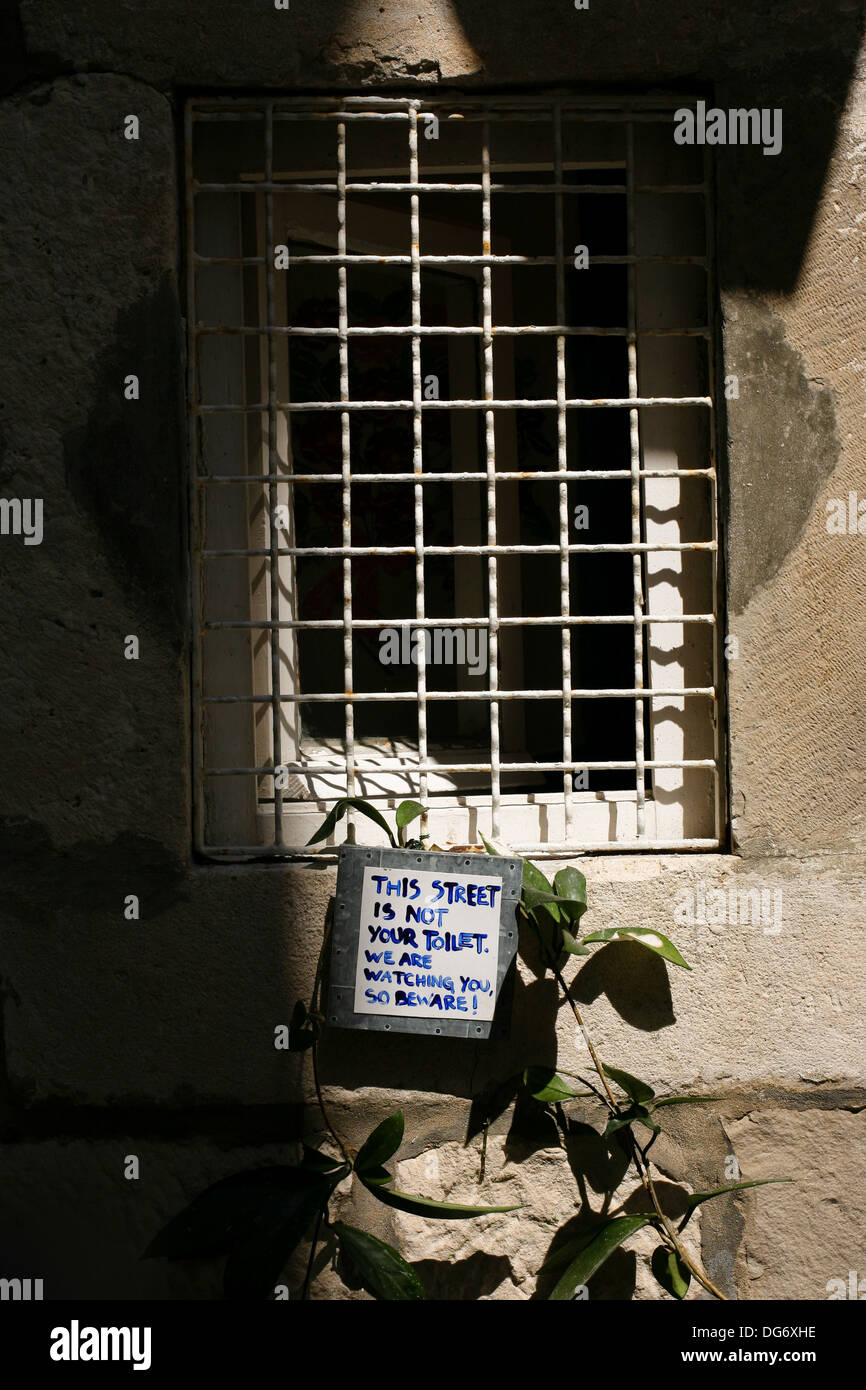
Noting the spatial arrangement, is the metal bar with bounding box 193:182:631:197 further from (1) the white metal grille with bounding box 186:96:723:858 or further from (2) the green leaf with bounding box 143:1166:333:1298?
(2) the green leaf with bounding box 143:1166:333:1298

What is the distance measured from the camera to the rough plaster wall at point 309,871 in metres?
1.94

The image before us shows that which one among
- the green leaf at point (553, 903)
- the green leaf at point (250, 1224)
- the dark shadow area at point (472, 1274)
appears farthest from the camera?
the dark shadow area at point (472, 1274)

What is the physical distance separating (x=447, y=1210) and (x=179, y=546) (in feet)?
4.14

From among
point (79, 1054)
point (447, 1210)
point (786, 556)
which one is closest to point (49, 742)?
point (79, 1054)

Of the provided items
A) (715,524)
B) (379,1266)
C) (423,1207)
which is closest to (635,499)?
(715,524)

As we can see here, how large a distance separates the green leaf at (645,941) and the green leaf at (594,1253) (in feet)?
1.46

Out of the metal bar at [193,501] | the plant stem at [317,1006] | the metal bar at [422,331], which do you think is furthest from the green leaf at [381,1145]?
the metal bar at [422,331]

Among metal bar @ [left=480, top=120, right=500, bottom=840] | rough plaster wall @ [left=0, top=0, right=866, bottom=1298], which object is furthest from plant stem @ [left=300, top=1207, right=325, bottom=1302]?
metal bar @ [left=480, top=120, right=500, bottom=840]

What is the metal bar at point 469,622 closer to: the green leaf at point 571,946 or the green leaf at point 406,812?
the green leaf at point 406,812

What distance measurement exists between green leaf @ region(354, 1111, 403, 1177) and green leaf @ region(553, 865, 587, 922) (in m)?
0.46

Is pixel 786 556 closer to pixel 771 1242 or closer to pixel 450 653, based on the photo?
pixel 450 653

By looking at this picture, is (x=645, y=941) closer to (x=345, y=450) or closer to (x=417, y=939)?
(x=417, y=939)

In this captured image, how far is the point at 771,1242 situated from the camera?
1966mm
